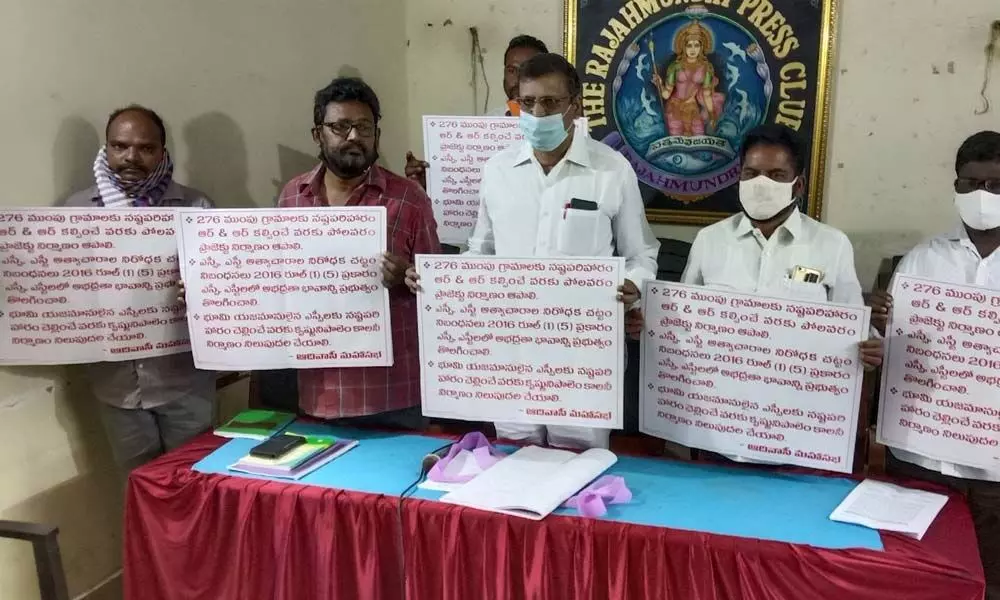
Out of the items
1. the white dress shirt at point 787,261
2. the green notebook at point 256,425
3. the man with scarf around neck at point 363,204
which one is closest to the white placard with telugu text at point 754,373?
the white dress shirt at point 787,261

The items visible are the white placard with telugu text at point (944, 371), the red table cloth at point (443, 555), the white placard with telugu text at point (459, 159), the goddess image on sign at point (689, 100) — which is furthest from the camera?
the goddess image on sign at point (689, 100)

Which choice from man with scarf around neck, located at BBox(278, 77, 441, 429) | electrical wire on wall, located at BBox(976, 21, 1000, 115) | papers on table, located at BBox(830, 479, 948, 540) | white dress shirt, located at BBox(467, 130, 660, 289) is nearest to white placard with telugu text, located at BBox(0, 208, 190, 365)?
man with scarf around neck, located at BBox(278, 77, 441, 429)

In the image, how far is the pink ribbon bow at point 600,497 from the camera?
1731 mm

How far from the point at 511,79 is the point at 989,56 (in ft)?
6.13

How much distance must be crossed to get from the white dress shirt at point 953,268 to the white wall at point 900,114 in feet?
5.14

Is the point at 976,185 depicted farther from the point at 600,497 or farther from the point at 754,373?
the point at 600,497

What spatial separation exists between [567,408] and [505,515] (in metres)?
0.35

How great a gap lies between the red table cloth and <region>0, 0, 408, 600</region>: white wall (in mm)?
485

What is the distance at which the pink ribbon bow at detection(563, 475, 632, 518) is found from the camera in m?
1.73

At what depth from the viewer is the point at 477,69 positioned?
398 centimetres

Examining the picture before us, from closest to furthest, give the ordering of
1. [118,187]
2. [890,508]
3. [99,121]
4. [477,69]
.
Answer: [890,508]
[118,187]
[99,121]
[477,69]

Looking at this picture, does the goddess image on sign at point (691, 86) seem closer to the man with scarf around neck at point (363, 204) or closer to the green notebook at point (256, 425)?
the man with scarf around neck at point (363, 204)

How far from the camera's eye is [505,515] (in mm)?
1741

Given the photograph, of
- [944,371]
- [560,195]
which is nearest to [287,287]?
[560,195]
